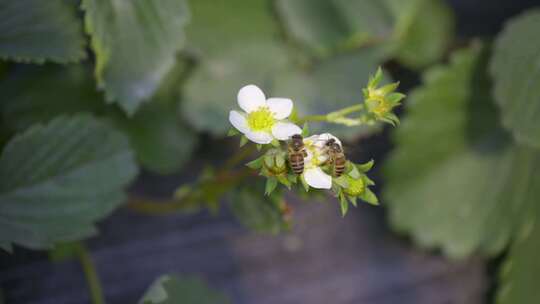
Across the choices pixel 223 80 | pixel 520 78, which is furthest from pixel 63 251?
pixel 520 78

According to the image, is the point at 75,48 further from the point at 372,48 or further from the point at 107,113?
the point at 372,48

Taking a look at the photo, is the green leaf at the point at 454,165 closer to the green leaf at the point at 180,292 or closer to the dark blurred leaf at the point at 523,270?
the dark blurred leaf at the point at 523,270

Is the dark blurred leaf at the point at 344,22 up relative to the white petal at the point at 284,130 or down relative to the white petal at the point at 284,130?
up

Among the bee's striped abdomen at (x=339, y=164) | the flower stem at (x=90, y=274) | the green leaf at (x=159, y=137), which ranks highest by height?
the green leaf at (x=159, y=137)

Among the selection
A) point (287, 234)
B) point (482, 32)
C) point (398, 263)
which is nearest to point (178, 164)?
point (287, 234)

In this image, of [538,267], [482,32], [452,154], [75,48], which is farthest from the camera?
[482,32]

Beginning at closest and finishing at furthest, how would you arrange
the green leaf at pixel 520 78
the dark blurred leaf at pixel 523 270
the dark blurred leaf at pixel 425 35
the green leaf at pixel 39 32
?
the green leaf at pixel 39 32, the green leaf at pixel 520 78, the dark blurred leaf at pixel 523 270, the dark blurred leaf at pixel 425 35

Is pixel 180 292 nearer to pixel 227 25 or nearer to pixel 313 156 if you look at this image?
pixel 313 156

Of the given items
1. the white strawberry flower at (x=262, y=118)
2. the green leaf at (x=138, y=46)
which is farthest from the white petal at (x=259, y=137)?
the green leaf at (x=138, y=46)
